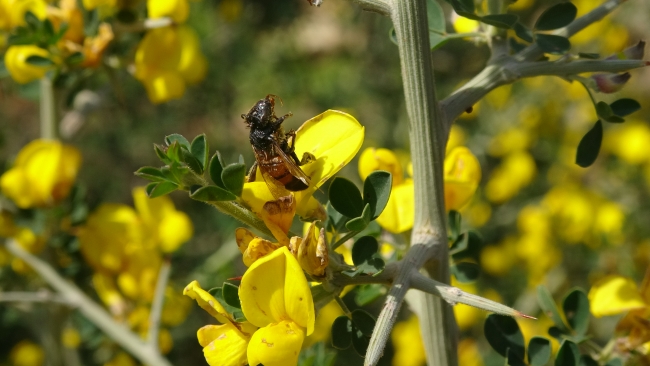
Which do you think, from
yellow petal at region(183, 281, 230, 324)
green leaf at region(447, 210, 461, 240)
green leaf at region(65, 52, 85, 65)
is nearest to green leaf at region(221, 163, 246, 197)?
yellow petal at region(183, 281, 230, 324)

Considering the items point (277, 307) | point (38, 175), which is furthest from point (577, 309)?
point (38, 175)

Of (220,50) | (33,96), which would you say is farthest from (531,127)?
(33,96)

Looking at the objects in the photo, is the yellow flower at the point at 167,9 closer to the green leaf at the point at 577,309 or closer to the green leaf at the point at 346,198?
the green leaf at the point at 346,198

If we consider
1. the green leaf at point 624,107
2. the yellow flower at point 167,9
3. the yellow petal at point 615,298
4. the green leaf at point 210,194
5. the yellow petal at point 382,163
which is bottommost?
the yellow petal at point 615,298

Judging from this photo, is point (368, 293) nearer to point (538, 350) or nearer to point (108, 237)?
point (538, 350)

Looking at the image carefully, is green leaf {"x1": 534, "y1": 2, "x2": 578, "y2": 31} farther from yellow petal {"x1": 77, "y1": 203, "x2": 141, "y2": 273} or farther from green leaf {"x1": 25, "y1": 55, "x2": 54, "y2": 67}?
yellow petal {"x1": 77, "y1": 203, "x2": 141, "y2": 273}

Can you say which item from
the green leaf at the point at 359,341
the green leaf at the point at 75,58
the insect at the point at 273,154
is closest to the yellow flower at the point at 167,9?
the green leaf at the point at 75,58
